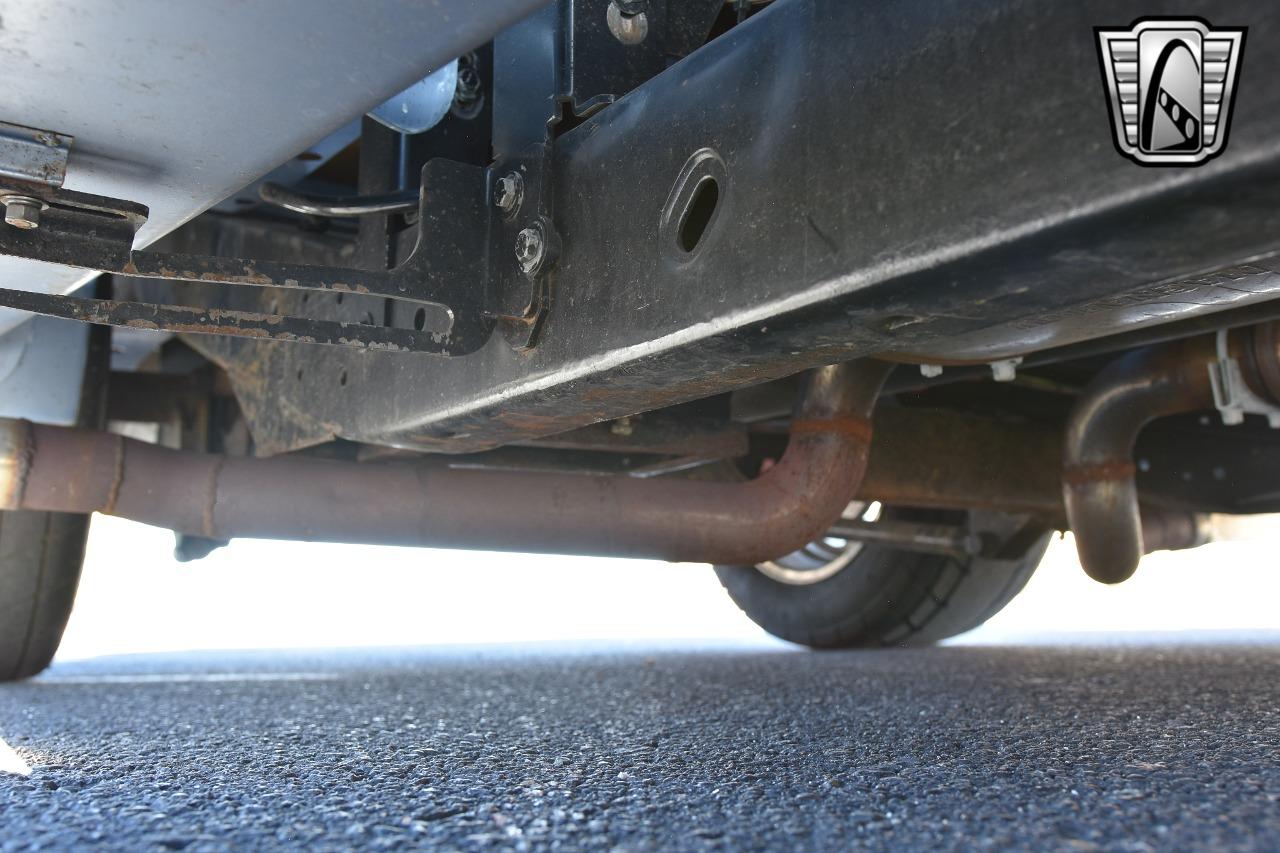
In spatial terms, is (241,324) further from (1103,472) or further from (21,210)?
(1103,472)

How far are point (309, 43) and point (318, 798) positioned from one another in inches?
25.6

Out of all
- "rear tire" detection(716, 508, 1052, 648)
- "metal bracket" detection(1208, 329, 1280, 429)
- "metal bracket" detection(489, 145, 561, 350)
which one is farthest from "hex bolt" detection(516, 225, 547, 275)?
"rear tire" detection(716, 508, 1052, 648)

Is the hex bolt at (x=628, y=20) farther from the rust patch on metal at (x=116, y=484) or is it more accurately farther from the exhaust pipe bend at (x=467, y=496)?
the rust patch on metal at (x=116, y=484)

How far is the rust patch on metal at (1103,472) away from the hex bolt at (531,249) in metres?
1.07

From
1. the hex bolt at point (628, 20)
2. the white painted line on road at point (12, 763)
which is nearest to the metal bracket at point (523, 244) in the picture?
the hex bolt at point (628, 20)

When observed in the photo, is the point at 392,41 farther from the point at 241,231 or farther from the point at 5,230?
the point at 241,231

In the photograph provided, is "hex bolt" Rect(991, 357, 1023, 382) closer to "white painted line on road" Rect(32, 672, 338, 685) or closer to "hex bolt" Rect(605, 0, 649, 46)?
"hex bolt" Rect(605, 0, 649, 46)

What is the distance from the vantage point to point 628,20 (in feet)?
3.41

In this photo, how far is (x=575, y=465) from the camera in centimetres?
209

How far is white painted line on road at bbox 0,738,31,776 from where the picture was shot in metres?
1.04

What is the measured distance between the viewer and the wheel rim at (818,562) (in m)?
2.84

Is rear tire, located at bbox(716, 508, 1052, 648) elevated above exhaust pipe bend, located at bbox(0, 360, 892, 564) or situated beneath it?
situated beneath

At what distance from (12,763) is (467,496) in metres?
0.69

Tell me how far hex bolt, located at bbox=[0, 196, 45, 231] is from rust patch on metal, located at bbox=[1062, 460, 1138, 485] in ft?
4.95
